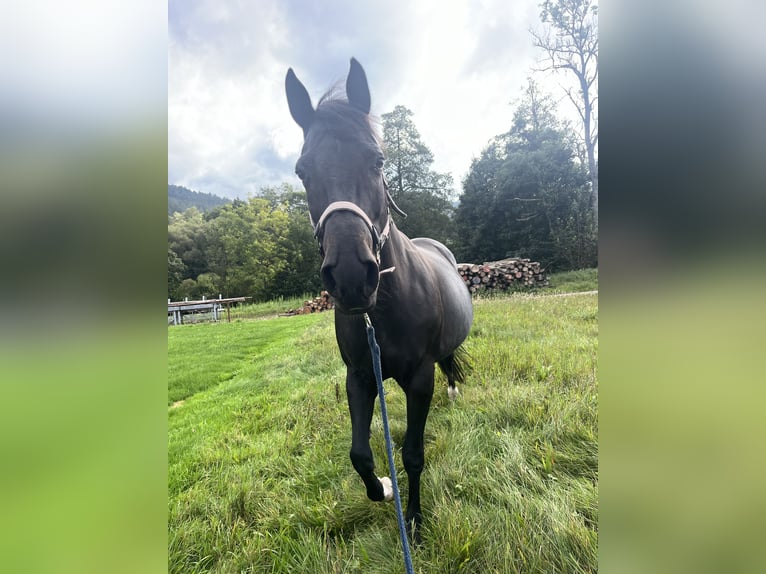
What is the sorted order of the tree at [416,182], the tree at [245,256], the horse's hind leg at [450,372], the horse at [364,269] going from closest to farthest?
the horse at [364,269] < the horse's hind leg at [450,372] < the tree at [416,182] < the tree at [245,256]

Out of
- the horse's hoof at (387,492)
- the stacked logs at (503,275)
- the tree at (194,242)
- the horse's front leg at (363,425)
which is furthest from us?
the tree at (194,242)

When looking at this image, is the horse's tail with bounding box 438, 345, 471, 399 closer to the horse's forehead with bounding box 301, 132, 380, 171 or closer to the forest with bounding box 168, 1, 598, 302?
the horse's forehead with bounding box 301, 132, 380, 171

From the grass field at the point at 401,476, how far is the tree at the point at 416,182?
6.01 meters

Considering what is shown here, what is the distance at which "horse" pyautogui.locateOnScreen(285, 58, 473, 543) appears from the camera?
116 centimetres

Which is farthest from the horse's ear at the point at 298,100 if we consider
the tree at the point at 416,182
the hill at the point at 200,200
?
the hill at the point at 200,200

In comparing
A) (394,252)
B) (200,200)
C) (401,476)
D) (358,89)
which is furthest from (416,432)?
(200,200)

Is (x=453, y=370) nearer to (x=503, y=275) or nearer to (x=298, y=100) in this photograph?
(x=298, y=100)

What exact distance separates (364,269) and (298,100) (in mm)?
1092

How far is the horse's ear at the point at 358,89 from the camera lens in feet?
5.23

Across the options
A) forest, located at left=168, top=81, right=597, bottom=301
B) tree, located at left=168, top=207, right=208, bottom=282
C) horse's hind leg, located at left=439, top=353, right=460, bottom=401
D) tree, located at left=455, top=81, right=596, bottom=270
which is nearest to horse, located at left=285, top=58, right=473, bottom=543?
horse's hind leg, located at left=439, top=353, right=460, bottom=401

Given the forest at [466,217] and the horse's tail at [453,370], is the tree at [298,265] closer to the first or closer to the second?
the forest at [466,217]
